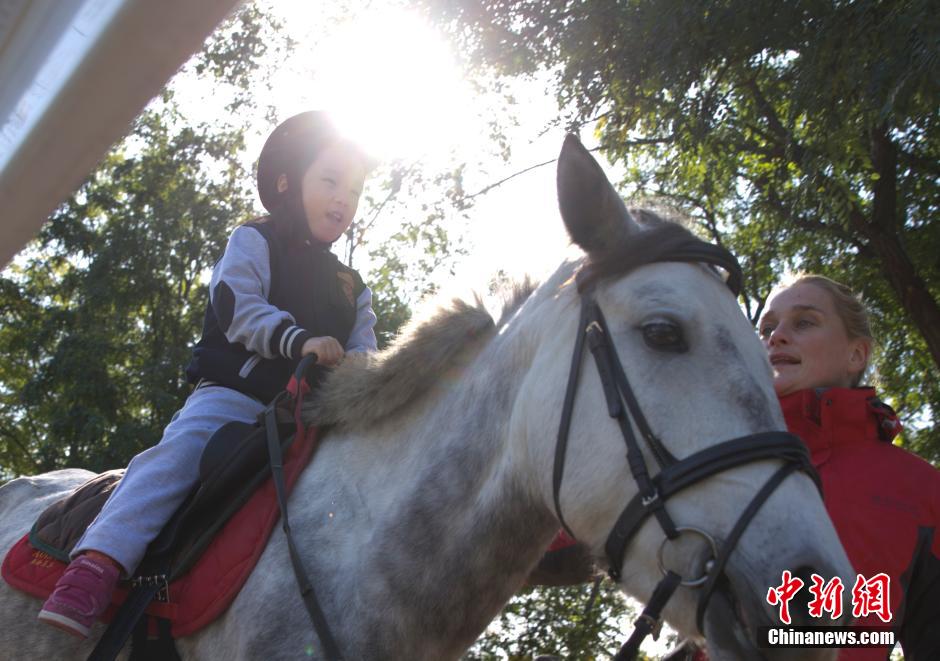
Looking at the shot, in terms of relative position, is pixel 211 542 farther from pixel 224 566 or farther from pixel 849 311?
pixel 849 311

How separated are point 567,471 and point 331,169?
1.84 m

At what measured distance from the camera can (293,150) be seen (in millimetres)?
3559

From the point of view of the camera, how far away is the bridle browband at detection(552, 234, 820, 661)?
1.90 metres

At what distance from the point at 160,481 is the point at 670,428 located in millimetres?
1782

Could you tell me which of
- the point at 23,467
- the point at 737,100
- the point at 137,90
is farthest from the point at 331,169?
the point at 23,467

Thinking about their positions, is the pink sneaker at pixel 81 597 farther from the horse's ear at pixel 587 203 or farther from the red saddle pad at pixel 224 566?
the horse's ear at pixel 587 203

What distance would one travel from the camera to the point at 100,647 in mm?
2592

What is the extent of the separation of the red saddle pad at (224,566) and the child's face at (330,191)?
1021 mm

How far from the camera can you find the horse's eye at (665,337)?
215 centimetres

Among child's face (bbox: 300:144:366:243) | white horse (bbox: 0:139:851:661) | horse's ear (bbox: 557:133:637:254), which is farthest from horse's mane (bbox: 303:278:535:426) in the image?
child's face (bbox: 300:144:366:243)

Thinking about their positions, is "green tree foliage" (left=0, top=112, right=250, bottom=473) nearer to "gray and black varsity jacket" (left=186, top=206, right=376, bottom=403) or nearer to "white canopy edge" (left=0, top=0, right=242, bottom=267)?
"gray and black varsity jacket" (left=186, top=206, right=376, bottom=403)

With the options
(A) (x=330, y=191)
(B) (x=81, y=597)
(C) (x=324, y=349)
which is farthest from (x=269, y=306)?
(B) (x=81, y=597)

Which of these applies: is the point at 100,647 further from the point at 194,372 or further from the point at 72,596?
the point at 194,372

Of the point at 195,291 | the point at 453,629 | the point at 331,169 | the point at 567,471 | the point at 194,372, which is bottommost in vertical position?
the point at 453,629
